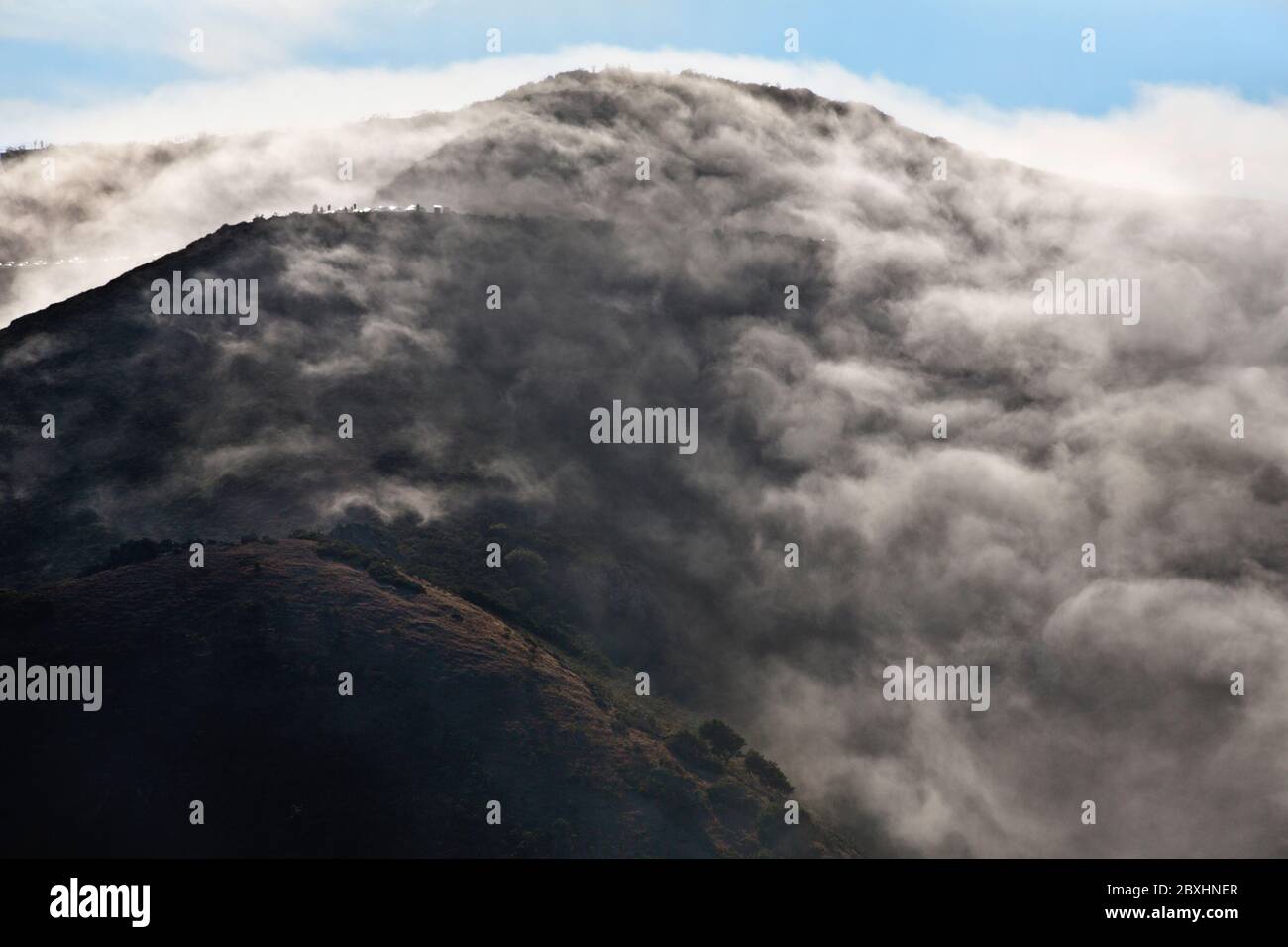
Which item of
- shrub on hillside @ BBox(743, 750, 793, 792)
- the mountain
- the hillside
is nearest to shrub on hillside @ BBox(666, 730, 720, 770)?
the hillside

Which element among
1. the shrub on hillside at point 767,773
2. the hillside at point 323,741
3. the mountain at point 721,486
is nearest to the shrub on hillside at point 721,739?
the shrub on hillside at point 767,773

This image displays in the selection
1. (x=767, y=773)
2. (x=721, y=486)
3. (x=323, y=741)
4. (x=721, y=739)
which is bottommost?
(x=767, y=773)

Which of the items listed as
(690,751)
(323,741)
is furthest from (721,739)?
(323,741)

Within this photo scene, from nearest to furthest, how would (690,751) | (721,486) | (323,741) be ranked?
(323,741), (690,751), (721,486)

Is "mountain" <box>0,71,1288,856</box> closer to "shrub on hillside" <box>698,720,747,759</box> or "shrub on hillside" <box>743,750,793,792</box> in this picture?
"shrub on hillside" <box>698,720,747,759</box>

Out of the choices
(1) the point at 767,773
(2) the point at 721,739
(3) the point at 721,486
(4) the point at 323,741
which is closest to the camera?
(4) the point at 323,741

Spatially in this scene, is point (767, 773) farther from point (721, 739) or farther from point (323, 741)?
point (323, 741)

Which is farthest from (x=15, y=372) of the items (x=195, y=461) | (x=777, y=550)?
(x=777, y=550)

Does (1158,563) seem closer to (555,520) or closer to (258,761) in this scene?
(555,520)

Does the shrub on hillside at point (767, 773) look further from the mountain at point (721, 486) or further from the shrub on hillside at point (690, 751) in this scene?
the mountain at point (721, 486)

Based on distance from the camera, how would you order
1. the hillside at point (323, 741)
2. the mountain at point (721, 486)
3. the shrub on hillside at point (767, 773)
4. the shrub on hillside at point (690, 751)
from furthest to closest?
the mountain at point (721, 486) < the shrub on hillside at point (767, 773) < the shrub on hillside at point (690, 751) < the hillside at point (323, 741)

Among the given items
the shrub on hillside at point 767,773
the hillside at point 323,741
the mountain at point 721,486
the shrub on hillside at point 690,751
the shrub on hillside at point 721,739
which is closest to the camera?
the hillside at point 323,741
